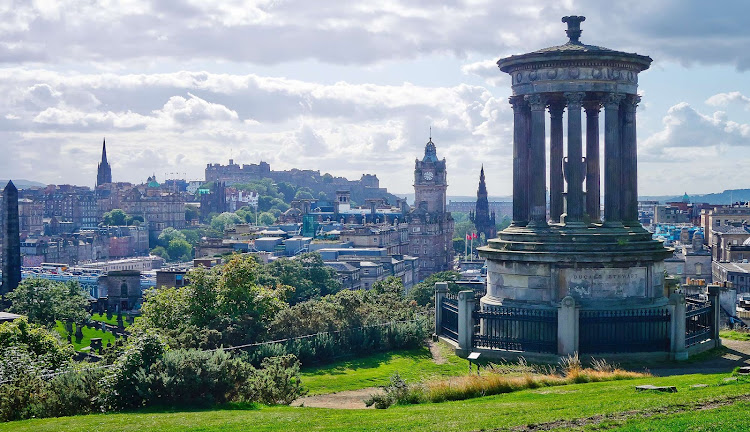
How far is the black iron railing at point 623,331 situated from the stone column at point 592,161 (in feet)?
16.6

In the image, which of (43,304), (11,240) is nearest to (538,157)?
(43,304)

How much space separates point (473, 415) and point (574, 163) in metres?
16.0

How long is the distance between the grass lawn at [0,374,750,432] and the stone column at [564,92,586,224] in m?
11.3

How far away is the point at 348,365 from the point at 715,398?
48.4 feet

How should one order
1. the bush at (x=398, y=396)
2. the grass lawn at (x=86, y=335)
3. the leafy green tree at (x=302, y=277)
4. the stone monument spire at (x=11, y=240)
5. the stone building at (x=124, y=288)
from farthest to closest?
the stone building at (x=124, y=288)
the stone monument spire at (x=11, y=240)
the leafy green tree at (x=302, y=277)
the grass lawn at (x=86, y=335)
the bush at (x=398, y=396)

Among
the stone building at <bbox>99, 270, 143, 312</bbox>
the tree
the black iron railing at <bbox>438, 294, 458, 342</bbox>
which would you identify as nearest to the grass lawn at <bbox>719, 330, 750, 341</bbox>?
the black iron railing at <bbox>438, 294, 458, 342</bbox>

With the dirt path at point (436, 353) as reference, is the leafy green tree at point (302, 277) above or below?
below

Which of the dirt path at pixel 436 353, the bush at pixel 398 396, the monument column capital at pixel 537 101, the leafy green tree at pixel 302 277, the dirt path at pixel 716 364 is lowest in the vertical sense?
the leafy green tree at pixel 302 277

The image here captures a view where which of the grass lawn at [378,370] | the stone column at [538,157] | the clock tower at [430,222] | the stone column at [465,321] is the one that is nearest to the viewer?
the grass lawn at [378,370]

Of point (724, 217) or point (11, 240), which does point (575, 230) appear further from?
point (724, 217)

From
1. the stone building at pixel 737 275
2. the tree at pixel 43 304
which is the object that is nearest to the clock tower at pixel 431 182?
the stone building at pixel 737 275

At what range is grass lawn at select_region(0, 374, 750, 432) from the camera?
19.3 metres

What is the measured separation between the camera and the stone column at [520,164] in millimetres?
36406

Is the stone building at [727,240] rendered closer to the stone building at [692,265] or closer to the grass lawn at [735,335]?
the stone building at [692,265]
